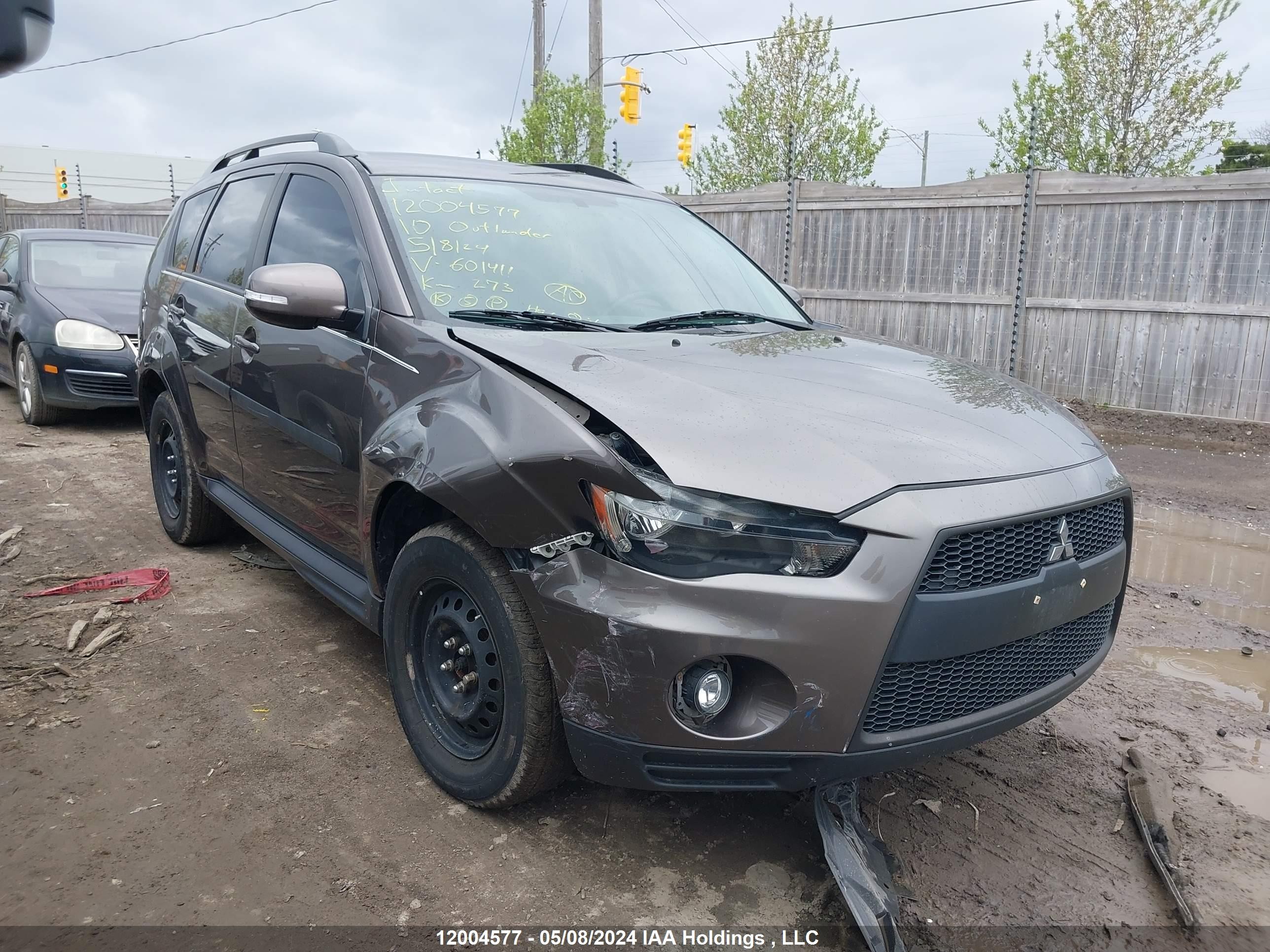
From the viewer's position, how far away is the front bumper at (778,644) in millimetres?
2055

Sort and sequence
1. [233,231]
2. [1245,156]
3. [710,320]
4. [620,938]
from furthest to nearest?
[1245,156] → [233,231] → [710,320] → [620,938]

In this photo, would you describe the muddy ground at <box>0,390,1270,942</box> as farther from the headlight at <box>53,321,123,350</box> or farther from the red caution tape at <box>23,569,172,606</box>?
the headlight at <box>53,321,123,350</box>

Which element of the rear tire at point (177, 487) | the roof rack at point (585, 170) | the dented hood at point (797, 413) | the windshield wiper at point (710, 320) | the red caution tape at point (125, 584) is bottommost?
the red caution tape at point (125, 584)

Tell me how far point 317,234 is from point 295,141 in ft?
2.70

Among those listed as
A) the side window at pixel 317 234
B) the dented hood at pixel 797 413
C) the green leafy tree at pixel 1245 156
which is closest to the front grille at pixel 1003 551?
the dented hood at pixel 797 413

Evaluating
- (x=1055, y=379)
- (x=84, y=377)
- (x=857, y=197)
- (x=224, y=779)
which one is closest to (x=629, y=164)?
(x=857, y=197)

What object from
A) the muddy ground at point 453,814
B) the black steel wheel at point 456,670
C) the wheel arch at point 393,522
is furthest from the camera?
the wheel arch at point 393,522

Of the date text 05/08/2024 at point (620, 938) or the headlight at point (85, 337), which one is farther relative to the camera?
the headlight at point (85, 337)

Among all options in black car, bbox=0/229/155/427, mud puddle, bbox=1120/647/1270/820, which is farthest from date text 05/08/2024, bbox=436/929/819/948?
black car, bbox=0/229/155/427

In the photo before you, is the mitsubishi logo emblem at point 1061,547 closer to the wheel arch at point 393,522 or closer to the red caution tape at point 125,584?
the wheel arch at point 393,522

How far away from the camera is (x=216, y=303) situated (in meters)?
4.17

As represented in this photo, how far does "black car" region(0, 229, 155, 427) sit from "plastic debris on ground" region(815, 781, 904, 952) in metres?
7.11

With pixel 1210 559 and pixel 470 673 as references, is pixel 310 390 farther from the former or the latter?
pixel 1210 559

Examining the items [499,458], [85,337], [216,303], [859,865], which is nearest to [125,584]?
[216,303]
